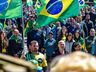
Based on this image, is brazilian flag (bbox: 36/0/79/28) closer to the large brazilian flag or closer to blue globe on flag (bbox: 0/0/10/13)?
the large brazilian flag

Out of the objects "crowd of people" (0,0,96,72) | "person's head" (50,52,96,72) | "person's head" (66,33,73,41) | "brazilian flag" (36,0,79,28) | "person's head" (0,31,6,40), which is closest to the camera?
"person's head" (50,52,96,72)

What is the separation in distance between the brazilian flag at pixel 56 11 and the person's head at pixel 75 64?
943 centimetres

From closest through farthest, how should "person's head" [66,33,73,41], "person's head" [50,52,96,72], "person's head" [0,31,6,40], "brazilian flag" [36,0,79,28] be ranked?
"person's head" [50,52,96,72]
"brazilian flag" [36,0,79,28]
"person's head" [0,31,6,40]
"person's head" [66,33,73,41]

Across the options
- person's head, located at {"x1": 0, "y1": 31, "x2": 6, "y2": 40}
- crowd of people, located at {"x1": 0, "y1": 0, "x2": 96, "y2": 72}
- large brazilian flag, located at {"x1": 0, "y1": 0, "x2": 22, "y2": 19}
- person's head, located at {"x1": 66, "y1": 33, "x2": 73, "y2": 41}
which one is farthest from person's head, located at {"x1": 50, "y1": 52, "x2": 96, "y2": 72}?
person's head, located at {"x1": 66, "y1": 33, "x2": 73, "y2": 41}

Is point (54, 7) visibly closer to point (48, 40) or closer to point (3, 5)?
point (48, 40)

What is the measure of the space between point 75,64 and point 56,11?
9.92 meters

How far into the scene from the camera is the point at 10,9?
1085cm

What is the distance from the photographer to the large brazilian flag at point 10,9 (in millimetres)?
10539

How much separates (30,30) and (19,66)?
10914 mm

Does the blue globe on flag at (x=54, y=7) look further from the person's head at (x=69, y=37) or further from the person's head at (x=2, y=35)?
the person's head at (x=2, y=35)

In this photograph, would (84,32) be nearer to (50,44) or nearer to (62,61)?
(50,44)

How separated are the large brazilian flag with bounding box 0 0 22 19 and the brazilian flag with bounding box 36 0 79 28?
0.55 meters

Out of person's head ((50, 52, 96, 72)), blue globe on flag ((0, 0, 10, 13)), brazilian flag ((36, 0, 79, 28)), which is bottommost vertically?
person's head ((50, 52, 96, 72))

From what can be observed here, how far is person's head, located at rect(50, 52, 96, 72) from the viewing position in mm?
1092
